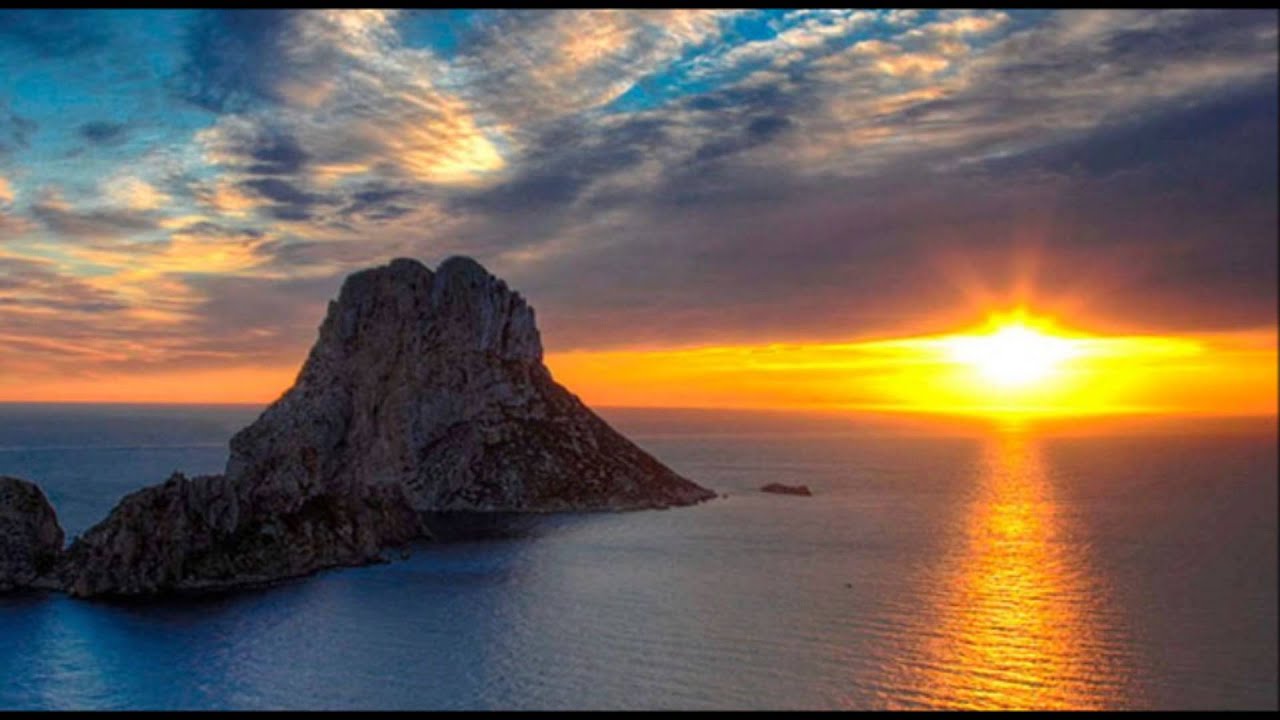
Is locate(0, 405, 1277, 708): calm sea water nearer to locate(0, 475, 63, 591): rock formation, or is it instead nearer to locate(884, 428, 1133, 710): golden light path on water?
locate(884, 428, 1133, 710): golden light path on water

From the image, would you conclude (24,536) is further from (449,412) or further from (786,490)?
(786,490)

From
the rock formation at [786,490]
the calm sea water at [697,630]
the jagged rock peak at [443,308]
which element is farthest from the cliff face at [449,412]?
the calm sea water at [697,630]

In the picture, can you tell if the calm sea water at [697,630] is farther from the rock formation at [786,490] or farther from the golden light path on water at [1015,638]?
the rock formation at [786,490]

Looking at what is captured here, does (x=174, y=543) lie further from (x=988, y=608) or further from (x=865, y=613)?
(x=988, y=608)

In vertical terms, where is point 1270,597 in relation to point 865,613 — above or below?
above

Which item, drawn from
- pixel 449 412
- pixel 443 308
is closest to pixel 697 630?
pixel 449 412

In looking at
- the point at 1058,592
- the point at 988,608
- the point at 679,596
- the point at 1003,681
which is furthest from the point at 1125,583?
the point at 679,596
